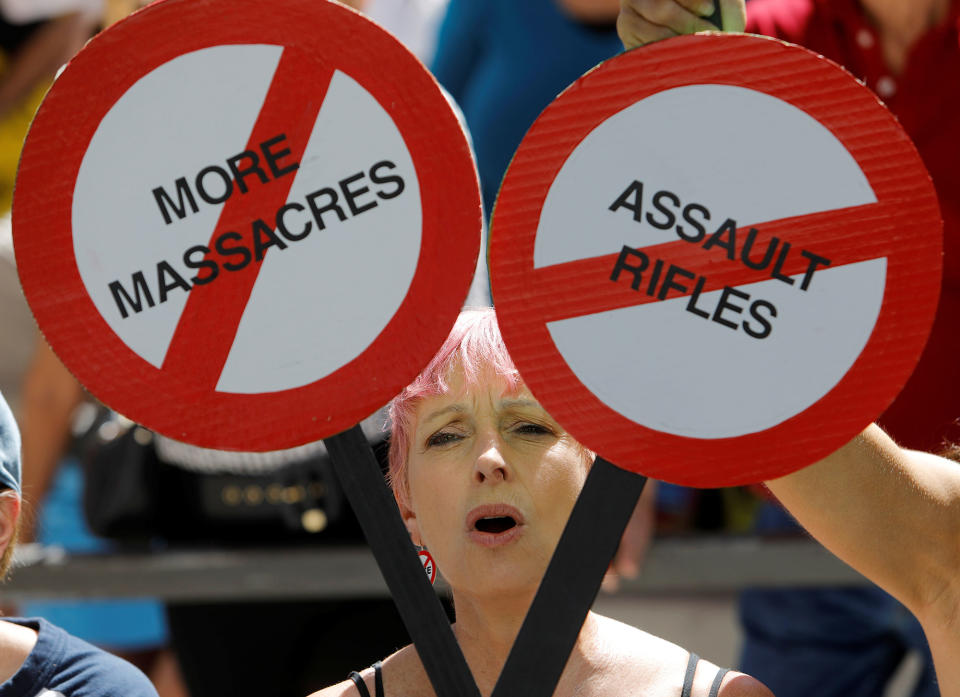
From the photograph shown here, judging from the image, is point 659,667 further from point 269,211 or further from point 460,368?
point 269,211

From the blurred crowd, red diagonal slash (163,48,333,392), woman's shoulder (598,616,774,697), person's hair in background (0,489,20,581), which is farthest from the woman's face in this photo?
the blurred crowd

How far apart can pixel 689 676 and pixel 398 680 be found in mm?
295

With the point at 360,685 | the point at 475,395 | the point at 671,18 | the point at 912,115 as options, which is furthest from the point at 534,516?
the point at 912,115

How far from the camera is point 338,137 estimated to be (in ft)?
3.52

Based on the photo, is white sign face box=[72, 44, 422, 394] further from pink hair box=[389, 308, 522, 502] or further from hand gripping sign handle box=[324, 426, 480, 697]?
pink hair box=[389, 308, 522, 502]

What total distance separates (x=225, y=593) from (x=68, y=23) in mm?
1634

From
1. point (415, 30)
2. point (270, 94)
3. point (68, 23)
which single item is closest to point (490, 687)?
point (270, 94)

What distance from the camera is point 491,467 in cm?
131

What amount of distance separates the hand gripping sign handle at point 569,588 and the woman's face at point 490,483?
0.81 feet

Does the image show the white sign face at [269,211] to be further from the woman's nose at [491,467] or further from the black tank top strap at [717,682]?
the black tank top strap at [717,682]

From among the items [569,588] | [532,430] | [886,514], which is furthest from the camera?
[532,430]

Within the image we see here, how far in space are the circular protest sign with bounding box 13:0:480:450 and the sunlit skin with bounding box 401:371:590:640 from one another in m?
0.29

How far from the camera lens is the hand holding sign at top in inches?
43.4

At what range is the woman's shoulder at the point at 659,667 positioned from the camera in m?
1.27
